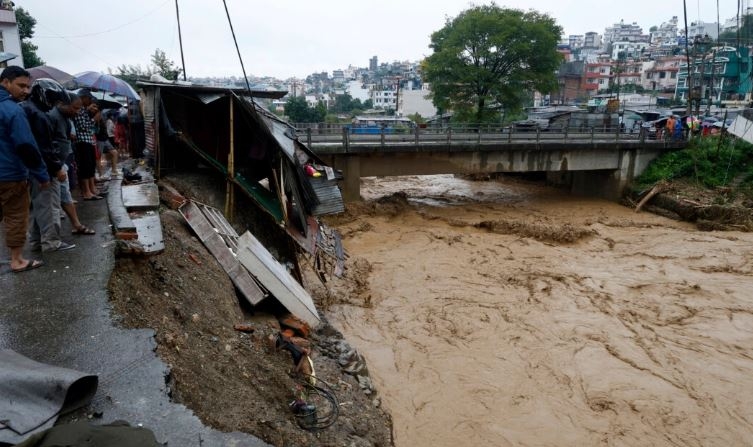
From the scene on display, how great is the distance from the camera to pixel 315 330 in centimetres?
679

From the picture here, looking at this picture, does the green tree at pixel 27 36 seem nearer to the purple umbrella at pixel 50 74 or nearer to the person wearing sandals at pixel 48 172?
the purple umbrella at pixel 50 74

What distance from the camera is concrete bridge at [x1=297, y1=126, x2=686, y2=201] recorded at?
1700 cm

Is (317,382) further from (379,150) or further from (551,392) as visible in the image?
(379,150)

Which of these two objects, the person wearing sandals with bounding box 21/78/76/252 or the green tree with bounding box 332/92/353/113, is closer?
the person wearing sandals with bounding box 21/78/76/252

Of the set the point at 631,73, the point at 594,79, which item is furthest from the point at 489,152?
the point at 631,73

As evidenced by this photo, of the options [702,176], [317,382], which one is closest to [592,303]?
[317,382]

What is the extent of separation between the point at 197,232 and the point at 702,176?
2092 cm

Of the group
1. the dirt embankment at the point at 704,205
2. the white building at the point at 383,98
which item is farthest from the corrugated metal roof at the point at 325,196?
the white building at the point at 383,98

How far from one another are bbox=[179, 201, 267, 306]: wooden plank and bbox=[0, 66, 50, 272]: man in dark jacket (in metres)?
2.30

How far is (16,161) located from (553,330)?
28.6 ft

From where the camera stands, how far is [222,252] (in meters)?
6.63

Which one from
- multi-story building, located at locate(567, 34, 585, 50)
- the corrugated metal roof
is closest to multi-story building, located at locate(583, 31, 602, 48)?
multi-story building, located at locate(567, 34, 585, 50)

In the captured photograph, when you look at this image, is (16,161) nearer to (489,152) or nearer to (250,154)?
(250,154)

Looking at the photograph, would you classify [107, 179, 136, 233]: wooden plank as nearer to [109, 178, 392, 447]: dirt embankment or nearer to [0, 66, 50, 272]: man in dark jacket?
[109, 178, 392, 447]: dirt embankment
